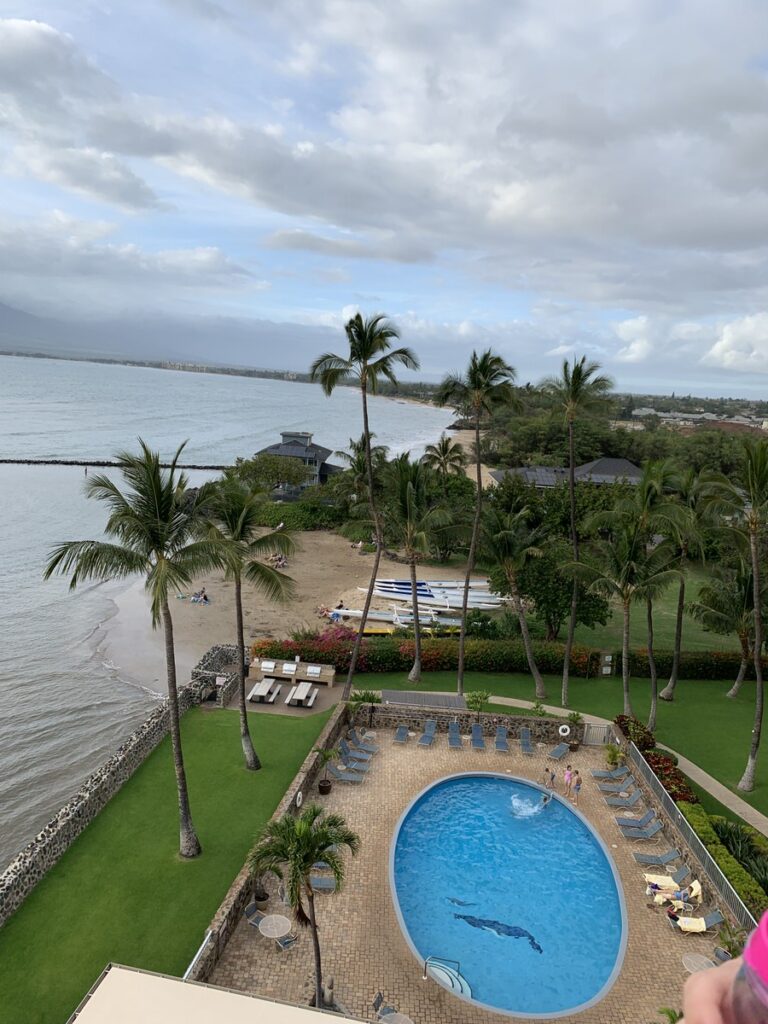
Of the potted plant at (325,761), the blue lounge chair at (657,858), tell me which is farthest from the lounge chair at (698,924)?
the potted plant at (325,761)

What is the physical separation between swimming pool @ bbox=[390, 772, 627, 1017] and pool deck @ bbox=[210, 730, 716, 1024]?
0.33 meters

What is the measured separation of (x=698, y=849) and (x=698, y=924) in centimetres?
209

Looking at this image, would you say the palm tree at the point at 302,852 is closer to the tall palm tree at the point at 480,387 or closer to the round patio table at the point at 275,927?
the round patio table at the point at 275,927

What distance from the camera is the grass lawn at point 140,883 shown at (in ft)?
40.7

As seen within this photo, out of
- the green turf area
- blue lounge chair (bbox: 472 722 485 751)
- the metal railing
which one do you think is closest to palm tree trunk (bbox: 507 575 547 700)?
the green turf area

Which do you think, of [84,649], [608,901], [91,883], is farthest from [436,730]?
[84,649]

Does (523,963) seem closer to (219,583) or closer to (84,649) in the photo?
(84,649)

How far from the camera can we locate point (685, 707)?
25234 mm

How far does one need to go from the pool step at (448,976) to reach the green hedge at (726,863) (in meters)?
6.49

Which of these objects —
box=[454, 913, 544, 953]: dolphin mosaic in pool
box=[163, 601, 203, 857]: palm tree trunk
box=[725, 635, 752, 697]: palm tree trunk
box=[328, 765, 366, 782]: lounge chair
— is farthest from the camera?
box=[725, 635, 752, 697]: palm tree trunk

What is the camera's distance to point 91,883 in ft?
47.7

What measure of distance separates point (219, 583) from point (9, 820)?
2290cm

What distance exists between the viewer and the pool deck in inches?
471

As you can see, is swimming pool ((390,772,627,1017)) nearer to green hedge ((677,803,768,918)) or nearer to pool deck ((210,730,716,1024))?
pool deck ((210,730,716,1024))
